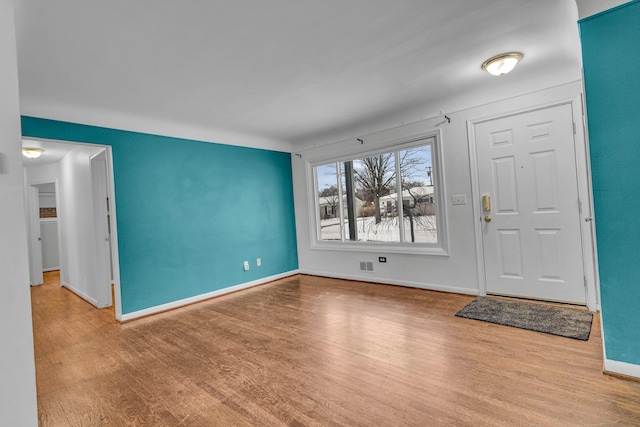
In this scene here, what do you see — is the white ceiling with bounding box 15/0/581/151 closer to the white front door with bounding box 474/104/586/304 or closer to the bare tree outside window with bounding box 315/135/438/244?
the white front door with bounding box 474/104/586/304

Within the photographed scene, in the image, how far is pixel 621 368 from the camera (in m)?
1.91

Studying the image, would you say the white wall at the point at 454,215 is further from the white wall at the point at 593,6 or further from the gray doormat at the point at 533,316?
the white wall at the point at 593,6

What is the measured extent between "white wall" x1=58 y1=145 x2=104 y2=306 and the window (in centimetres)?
340

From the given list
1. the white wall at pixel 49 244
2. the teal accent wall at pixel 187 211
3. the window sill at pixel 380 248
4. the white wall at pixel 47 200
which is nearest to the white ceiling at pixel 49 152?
the teal accent wall at pixel 187 211

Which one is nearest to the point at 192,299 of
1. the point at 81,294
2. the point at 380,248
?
the point at 81,294

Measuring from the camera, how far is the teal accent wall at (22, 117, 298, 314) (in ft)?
11.9

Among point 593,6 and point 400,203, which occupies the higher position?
point 593,6

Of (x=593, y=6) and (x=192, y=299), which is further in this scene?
(x=192, y=299)

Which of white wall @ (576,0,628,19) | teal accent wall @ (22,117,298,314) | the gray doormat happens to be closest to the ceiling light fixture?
teal accent wall @ (22,117,298,314)

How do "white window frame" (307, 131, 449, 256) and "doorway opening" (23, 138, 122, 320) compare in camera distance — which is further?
"white window frame" (307, 131, 449, 256)

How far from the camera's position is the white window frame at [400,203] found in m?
3.98

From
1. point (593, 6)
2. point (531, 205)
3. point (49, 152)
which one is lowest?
point (531, 205)

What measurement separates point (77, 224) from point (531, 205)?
6.42m

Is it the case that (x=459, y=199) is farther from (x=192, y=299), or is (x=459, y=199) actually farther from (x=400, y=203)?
(x=192, y=299)
